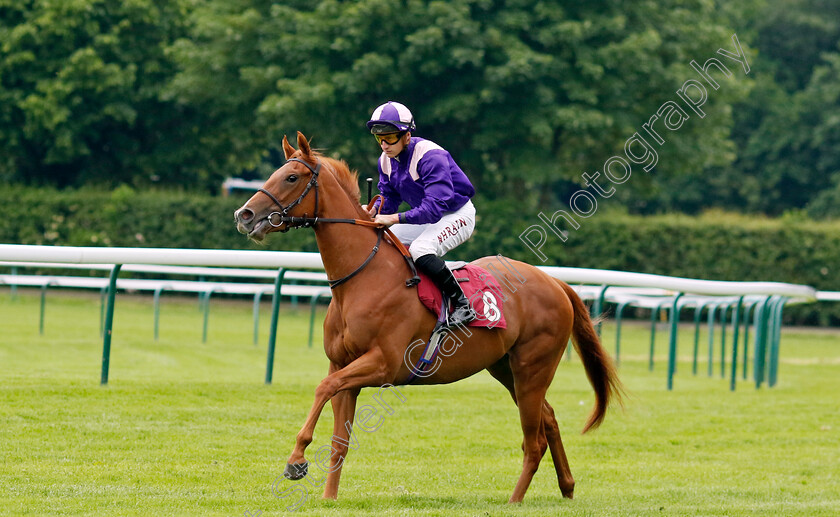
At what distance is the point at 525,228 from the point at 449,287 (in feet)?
56.2

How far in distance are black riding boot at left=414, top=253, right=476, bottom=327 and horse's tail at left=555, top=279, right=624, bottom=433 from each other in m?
1.07

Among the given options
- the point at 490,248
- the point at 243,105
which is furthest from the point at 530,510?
the point at 243,105

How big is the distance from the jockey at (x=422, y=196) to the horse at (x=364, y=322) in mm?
145

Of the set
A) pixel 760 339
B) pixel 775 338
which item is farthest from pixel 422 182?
pixel 775 338

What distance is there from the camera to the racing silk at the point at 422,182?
5.70 m

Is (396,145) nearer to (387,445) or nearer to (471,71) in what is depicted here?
(387,445)

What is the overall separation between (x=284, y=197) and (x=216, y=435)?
261cm

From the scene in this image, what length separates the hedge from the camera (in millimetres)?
22734

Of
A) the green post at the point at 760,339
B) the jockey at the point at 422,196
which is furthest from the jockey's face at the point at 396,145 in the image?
the green post at the point at 760,339

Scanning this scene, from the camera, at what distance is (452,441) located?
25.8ft

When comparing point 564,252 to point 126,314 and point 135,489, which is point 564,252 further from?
point 135,489

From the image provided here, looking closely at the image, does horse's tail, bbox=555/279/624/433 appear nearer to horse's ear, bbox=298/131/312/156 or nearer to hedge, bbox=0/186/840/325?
horse's ear, bbox=298/131/312/156

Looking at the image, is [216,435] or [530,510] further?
[216,435]

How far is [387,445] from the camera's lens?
7.54 meters
